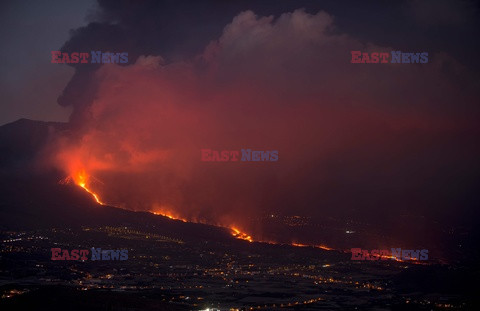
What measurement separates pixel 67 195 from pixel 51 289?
82465 mm

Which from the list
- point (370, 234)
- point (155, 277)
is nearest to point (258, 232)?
point (370, 234)

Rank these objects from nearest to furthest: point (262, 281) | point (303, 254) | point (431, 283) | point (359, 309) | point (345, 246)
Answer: point (359, 309) < point (431, 283) < point (262, 281) < point (303, 254) < point (345, 246)

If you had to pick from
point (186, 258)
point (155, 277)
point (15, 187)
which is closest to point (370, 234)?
point (186, 258)

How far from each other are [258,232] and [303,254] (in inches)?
777

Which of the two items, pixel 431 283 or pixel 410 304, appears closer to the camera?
pixel 410 304

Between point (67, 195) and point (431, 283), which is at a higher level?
A: point (67, 195)

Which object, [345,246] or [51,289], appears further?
[345,246]

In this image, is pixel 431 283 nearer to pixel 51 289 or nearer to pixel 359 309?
pixel 359 309

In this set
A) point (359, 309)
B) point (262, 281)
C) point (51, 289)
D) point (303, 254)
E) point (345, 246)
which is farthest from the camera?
point (345, 246)

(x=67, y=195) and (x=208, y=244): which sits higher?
(x=67, y=195)

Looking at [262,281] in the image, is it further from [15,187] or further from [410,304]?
[15,187]

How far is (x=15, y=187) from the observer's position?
137250 mm

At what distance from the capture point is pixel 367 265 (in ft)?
405

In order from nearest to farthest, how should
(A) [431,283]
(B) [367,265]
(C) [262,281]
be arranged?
(A) [431,283], (C) [262,281], (B) [367,265]
